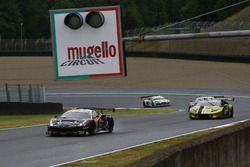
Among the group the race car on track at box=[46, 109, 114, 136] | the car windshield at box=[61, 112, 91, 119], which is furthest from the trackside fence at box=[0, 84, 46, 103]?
the car windshield at box=[61, 112, 91, 119]

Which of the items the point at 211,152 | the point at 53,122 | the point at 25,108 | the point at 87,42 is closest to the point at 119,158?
the point at 87,42

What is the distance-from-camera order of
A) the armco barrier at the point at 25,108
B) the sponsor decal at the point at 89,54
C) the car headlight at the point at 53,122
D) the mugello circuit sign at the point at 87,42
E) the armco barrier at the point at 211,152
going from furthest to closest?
the armco barrier at the point at 25,108 < the car headlight at the point at 53,122 < the sponsor decal at the point at 89,54 < the mugello circuit sign at the point at 87,42 < the armco barrier at the point at 211,152

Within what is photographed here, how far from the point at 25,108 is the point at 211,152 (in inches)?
1244

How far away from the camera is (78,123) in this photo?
80.1 feet

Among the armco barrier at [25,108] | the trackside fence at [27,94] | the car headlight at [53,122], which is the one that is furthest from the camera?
the trackside fence at [27,94]

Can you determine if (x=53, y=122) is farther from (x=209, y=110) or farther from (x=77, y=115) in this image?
(x=209, y=110)

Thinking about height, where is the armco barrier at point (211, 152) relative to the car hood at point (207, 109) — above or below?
above

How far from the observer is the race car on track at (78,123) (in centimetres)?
2409

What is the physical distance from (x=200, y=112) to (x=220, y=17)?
113 metres

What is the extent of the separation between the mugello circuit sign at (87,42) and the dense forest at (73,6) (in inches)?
4522

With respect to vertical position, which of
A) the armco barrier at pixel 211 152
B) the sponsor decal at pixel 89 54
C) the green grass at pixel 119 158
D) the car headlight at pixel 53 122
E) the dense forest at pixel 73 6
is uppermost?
the dense forest at pixel 73 6

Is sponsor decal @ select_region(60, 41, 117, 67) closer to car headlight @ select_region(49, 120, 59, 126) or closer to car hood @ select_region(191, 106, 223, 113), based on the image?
car headlight @ select_region(49, 120, 59, 126)

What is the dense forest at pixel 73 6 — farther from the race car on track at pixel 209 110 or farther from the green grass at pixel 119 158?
the green grass at pixel 119 158

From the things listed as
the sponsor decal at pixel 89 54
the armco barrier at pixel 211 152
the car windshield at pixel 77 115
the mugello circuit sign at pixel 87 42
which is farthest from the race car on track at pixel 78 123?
the armco barrier at pixel 211 152
